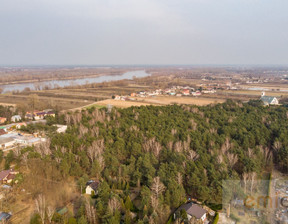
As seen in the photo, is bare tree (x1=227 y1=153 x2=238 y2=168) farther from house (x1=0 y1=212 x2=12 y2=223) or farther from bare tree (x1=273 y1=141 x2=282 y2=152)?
house (x1=0 y1=212 x2=12 y2=223)

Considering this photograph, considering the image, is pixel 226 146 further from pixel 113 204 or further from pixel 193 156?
pixel 113 204

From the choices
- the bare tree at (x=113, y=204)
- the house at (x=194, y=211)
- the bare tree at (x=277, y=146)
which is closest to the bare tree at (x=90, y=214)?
the bare tree at (x=113, y=204)

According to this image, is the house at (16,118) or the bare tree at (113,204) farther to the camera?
the house at (16,118)

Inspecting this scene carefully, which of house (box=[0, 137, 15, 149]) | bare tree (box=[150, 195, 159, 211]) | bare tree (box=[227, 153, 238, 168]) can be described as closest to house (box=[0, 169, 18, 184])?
house (box=[0, 137, 15, 149])

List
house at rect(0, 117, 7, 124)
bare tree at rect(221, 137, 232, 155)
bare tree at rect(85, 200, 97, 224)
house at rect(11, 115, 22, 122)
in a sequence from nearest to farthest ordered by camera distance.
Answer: bare tree at rect(85, 200, 97, 224)
bare tree at rect(221, 137, 232, 155)
house at rect(0, 117, 7, 124)
house at rect(11, 115, 22, 122)

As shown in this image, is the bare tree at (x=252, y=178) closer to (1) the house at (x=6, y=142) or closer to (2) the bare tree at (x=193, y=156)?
(2) the bare tree at (x=193, y=156)

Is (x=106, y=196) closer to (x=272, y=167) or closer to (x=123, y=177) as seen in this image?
(x=123, y=177)
